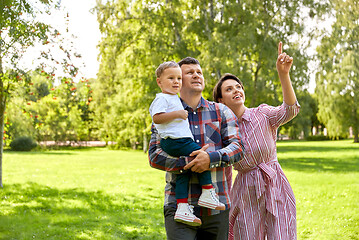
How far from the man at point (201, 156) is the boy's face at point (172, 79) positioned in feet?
0.39

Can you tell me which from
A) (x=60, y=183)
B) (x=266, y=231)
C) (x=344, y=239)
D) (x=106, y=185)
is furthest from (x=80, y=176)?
(x=266, y=231)

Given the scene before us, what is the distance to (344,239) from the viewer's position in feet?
21.1

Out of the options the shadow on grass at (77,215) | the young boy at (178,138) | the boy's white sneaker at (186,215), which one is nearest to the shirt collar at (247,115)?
the young boy at (178,138)

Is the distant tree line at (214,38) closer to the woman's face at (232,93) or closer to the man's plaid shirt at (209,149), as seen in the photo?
the woman's face at (232,93)

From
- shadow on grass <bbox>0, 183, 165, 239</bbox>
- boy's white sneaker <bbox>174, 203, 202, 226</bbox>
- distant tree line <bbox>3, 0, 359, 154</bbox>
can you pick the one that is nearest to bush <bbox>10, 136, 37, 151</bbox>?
distant tree line <bbox>3, 0, 359, 154</bbox>

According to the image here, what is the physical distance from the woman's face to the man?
47 cm

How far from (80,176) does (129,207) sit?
7.30m

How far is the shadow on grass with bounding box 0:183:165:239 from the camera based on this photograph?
6.86 m

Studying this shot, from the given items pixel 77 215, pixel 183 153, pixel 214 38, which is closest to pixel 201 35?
pixel 214 38

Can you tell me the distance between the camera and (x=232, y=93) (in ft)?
10.5

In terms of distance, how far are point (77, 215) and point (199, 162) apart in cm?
669

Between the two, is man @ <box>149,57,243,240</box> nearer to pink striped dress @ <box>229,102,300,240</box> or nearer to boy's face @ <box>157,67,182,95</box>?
boy's face @ <box>157,67,182,95</box>

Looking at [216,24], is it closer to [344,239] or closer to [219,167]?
[344,239]

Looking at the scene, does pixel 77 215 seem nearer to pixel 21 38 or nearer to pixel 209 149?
pixel 21 38
